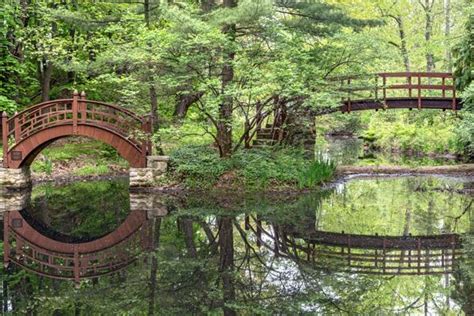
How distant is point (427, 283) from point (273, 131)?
1048 centimetres

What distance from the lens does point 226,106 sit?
13.6m

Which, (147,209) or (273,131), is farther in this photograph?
(273,131)

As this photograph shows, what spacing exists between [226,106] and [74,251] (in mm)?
6188

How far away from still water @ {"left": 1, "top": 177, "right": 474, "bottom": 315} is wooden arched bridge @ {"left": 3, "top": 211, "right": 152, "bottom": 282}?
0.03m

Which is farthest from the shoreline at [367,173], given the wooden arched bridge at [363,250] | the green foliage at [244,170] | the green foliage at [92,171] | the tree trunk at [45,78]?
the wooden arched bridge at [363,250]

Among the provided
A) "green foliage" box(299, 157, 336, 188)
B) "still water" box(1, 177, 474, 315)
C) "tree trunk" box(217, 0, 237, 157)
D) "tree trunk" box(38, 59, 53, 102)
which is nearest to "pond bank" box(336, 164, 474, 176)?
"green foliage" box(299, 157, 336, 188)

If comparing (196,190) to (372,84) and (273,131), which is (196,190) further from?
(372,84)

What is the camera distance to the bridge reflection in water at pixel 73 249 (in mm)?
7695

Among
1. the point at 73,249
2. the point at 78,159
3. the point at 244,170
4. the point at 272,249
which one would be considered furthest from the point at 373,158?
the point at 73,249

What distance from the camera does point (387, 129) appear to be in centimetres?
2645

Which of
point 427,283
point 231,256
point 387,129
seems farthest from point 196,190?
point 387,129

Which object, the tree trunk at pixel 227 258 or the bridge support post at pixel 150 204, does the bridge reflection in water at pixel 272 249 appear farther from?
Result: the bridge support post at pixel 150 204

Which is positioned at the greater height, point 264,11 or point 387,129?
point 264,11

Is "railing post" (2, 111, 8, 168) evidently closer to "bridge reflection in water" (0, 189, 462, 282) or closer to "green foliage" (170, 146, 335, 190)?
"bridge reflection in water" (0, 189, 462, 282)
